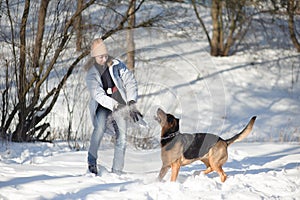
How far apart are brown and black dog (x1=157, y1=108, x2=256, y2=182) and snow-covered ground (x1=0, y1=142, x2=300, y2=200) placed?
0.70 feet

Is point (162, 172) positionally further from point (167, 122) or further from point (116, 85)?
point (116, 85)

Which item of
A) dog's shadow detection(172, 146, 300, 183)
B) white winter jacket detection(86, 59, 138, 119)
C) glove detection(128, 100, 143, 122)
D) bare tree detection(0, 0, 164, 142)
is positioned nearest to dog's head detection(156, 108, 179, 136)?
glove detection(128, 100, 143, 122)

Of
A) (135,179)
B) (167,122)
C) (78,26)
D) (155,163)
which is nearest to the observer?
(167,122)

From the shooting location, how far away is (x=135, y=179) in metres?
6.28

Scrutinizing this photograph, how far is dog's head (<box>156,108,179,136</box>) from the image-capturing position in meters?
5.95

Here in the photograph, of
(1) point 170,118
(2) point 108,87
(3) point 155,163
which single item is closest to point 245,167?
(3) point 155,163

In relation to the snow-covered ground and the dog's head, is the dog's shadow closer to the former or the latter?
the snow-covered ground

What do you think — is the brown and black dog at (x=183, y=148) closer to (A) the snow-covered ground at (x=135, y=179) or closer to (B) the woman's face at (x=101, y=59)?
(A) the snow-covered ground at (x=135, y=179)

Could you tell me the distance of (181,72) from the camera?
276 inches

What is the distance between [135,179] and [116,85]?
47.5 inches

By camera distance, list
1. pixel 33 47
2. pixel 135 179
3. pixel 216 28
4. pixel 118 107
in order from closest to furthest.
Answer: pixel 118 107
pixel 135 179
pixel 33 47
pixel 216 28

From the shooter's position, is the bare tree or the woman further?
the bare tree

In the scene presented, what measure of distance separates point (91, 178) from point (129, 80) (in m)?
1.30

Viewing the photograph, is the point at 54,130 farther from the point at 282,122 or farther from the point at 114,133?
the point at 282,122
